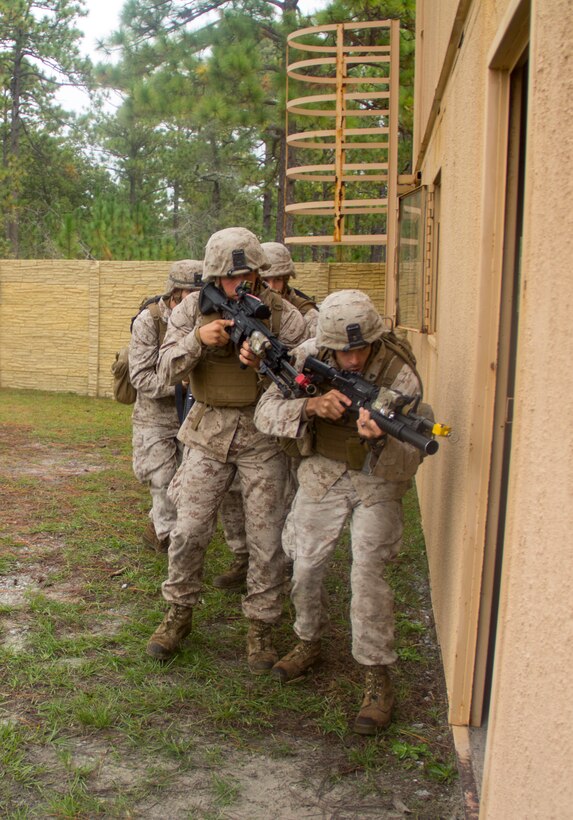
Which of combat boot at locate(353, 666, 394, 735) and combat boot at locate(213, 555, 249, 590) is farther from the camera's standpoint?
combat boot at locate(213, 555, 249, 590)

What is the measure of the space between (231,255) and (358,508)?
1243mm

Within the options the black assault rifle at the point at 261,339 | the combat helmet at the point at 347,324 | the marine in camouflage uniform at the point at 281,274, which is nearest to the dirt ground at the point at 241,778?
the black assault rifle at the point at 261,339

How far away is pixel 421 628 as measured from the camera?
4.79 metres

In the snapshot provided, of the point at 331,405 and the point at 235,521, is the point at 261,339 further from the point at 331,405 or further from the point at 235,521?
the point at 235,521

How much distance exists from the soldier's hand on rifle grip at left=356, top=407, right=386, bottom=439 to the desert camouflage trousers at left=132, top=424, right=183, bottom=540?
2542 millimetres

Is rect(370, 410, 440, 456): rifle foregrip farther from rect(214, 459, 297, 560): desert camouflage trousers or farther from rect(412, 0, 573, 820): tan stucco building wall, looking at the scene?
rect(214, 459, 297, 560): desert camouflage trousers

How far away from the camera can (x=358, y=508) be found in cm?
378

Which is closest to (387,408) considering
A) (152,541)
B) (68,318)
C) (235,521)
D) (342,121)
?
(235,521)

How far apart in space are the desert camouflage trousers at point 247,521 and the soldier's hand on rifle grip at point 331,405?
2.46 ft

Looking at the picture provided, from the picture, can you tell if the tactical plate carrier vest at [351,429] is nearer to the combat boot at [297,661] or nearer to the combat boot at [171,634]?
the combat boot at [297,661]

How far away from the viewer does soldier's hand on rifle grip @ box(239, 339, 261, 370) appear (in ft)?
12.8

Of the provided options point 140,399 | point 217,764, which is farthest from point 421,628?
point 140,399

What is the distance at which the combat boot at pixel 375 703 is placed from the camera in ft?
11.9

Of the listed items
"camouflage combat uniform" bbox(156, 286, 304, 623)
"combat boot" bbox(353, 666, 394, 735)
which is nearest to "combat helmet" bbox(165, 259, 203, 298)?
"camouflage combat uniform" bbox(156, 286, 304, 623)
